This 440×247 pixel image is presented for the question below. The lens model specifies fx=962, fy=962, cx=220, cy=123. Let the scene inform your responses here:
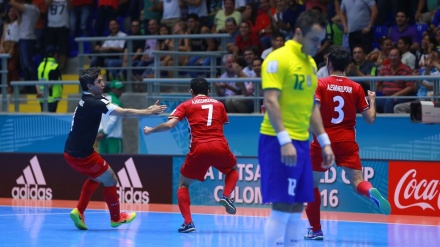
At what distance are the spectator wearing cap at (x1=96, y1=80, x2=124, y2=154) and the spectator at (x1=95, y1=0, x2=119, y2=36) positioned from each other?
11.1 feet

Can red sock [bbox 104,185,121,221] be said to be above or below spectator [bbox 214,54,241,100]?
below

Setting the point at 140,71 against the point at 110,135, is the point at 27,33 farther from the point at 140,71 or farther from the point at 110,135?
the point at 110,135

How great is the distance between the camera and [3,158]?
61.2 feet

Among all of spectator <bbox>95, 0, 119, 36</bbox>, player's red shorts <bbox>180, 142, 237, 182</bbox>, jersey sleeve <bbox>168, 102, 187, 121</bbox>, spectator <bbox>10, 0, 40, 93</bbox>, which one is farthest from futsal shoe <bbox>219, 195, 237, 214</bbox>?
spectator <bbox>10, 0, 40, 93</bbox>

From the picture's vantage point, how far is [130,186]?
56.5 feet

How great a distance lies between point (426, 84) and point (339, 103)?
5580mm

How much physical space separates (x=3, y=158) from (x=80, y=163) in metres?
6.55

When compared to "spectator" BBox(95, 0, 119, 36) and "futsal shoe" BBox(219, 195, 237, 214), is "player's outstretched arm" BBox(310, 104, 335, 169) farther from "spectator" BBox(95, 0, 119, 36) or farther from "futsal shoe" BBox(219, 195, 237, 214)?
"spectator" BBox(95, 0, 119, 36)

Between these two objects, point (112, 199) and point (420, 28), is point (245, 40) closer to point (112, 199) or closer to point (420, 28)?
point (420, 28)

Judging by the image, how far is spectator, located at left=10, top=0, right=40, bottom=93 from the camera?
76.8 ft

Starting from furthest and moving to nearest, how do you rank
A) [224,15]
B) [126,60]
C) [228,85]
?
1. [126,60]
2. [224,15]
3. [228,85]

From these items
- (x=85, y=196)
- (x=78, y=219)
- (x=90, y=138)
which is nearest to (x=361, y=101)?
(x=90, y=138)

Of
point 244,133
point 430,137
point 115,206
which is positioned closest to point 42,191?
point 244,133

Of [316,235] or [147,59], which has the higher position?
[147,59]
